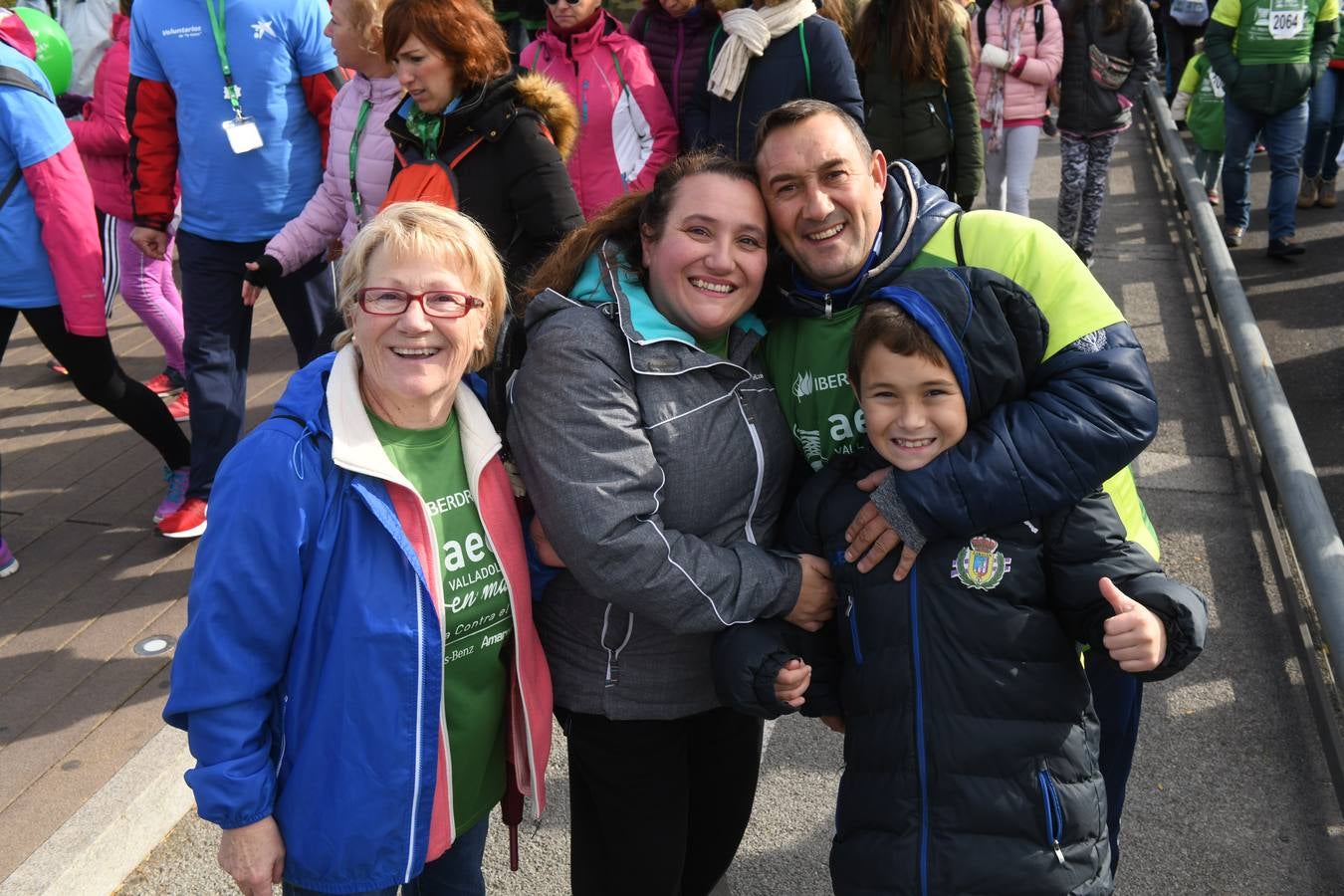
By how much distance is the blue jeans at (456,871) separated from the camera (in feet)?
8.18

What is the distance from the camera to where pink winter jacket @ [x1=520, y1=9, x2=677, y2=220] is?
16.3ft

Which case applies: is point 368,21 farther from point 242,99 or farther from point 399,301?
point 399,301

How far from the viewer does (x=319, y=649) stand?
2.02 meters

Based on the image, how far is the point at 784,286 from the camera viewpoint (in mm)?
2455

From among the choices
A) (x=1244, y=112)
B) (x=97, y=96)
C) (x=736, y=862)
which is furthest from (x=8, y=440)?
(x=1244, y=112)

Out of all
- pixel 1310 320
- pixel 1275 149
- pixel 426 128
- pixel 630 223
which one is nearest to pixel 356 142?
pixel 426 128

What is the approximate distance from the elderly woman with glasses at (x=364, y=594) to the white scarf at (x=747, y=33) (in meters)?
2.90

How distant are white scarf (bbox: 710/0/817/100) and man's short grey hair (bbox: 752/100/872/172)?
2.53 m

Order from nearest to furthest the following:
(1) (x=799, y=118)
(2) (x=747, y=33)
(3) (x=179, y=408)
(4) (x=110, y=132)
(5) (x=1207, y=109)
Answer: (1) (x=799, y=118), (2) (x=747, y=33), (4) (x=110, y=132), (3) (x=179, y=408), (5) (x=1207, y=109)

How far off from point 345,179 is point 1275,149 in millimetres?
6511

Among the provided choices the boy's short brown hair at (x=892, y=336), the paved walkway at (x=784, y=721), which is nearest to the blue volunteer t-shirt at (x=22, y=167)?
the paved walkway at (x=784, y=721)

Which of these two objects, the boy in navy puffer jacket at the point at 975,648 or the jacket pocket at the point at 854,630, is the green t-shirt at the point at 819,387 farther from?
the jacket pocket at the point at 854,630

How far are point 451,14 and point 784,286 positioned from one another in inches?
66.8

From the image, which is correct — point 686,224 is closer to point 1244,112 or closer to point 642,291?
point 642,291
